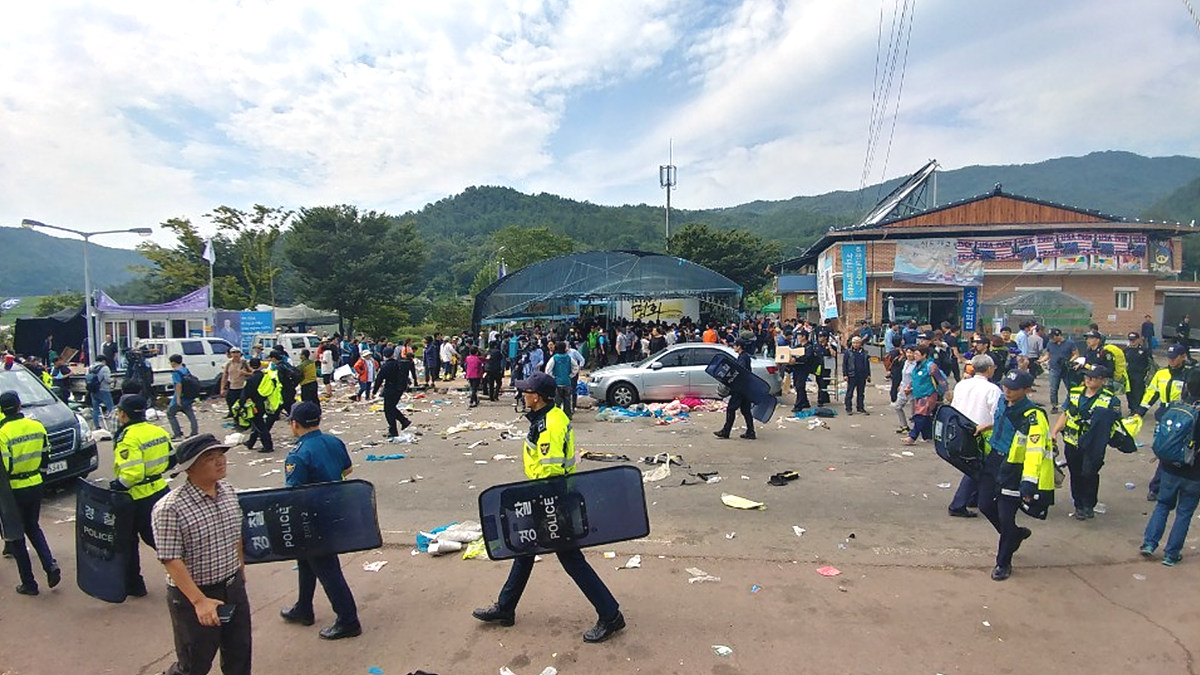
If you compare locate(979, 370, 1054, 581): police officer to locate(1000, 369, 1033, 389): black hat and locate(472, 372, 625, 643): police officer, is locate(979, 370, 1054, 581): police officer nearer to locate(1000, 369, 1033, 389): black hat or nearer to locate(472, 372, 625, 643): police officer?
locate(1000, 369, 1033, 389): black hat

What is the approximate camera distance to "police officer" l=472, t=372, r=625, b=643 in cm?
387

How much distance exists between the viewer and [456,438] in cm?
1064

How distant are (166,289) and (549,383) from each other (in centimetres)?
4495

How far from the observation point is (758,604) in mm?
4332

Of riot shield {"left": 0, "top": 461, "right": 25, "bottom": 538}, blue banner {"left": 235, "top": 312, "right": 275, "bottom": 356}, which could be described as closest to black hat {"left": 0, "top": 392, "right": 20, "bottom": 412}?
riot shield {"left": 0, "top": 461, "right": 25, "bottom": 538}

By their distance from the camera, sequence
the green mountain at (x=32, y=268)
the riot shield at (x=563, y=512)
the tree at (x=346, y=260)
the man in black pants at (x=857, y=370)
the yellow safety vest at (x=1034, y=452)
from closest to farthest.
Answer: the riot shield at (x=563, y=512) → the yellow safety vest at (x=1034, y=452) → the man in black pants at (x=857, y=370) → the tree at (x=346, y=260) → the green mountain at (x=32, y=268)

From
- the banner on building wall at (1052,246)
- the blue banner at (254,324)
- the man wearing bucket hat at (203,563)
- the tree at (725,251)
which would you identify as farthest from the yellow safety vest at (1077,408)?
the tree at (725,251)

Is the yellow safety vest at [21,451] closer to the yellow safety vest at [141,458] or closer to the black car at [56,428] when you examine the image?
the yellow safety vest at [141,458]

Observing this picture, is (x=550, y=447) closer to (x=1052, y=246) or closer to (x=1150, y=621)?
(x=1150, y=621)

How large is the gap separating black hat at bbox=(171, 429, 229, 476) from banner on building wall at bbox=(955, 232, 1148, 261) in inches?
1114

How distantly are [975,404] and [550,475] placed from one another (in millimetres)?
4496

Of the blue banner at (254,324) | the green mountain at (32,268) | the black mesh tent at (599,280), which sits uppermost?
the green mountain at (32,268)

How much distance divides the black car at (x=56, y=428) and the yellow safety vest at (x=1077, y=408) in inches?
423

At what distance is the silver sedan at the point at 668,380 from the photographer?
13.2 m
